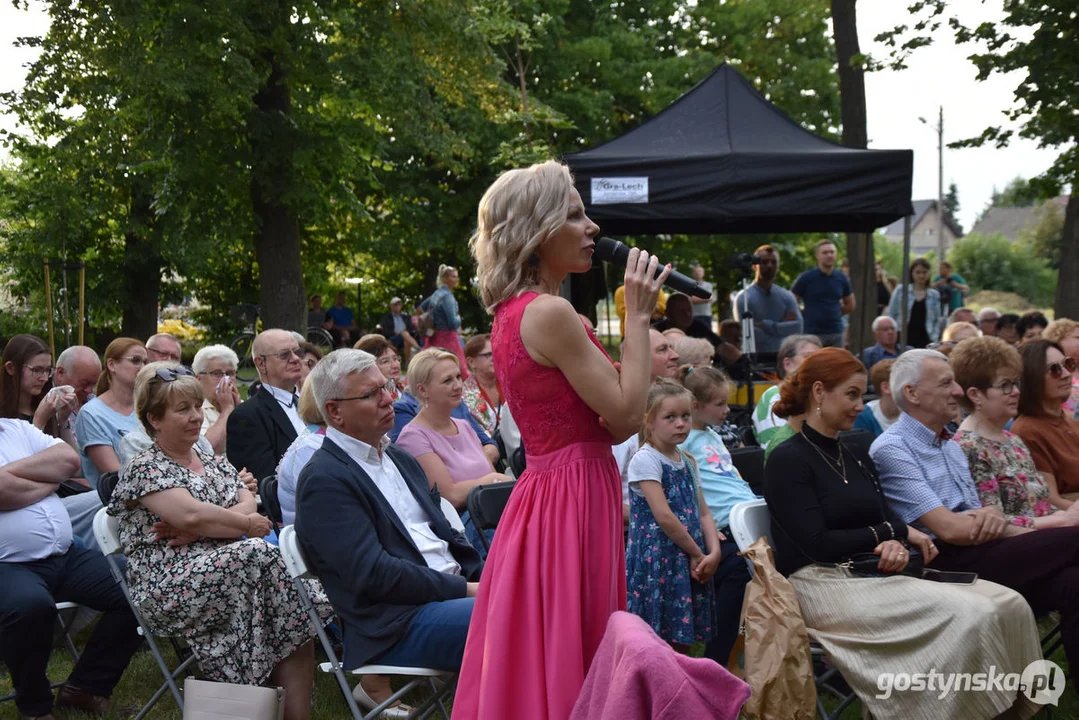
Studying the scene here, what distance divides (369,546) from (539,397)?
1.17m

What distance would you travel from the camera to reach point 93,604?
4391mm

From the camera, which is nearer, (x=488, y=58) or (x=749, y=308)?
(x=749, y=308)

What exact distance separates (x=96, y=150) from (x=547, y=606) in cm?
1416

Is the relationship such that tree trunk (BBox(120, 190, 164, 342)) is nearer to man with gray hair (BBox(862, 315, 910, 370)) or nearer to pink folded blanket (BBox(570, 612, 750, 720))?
man with gray hair (BBox(862, 315, 910, 370))

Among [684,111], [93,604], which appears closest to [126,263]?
[684,111]

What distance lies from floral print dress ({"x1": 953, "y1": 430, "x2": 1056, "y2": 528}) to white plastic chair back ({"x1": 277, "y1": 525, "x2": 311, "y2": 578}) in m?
2.80

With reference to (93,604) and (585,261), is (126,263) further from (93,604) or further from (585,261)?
(585,261)

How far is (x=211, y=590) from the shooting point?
3875 mm

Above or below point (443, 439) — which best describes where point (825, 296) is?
above

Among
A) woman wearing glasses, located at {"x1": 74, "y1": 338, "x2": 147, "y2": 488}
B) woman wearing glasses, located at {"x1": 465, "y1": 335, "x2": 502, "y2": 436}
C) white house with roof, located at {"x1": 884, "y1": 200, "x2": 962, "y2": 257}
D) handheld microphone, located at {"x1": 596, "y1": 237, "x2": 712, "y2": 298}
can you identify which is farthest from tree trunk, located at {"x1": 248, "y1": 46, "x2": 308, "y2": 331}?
white house with roof, located at {"x1": 884, "y1": 200, "x2": 962, "y2": 257}

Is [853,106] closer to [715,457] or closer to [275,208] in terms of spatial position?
[275,208]

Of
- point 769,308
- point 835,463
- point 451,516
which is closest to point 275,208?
point 769,308

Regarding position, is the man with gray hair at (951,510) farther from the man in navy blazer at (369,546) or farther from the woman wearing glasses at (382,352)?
the woman wearing glasses at (382,352)

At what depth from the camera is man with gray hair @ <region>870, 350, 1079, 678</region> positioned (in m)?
4.07
